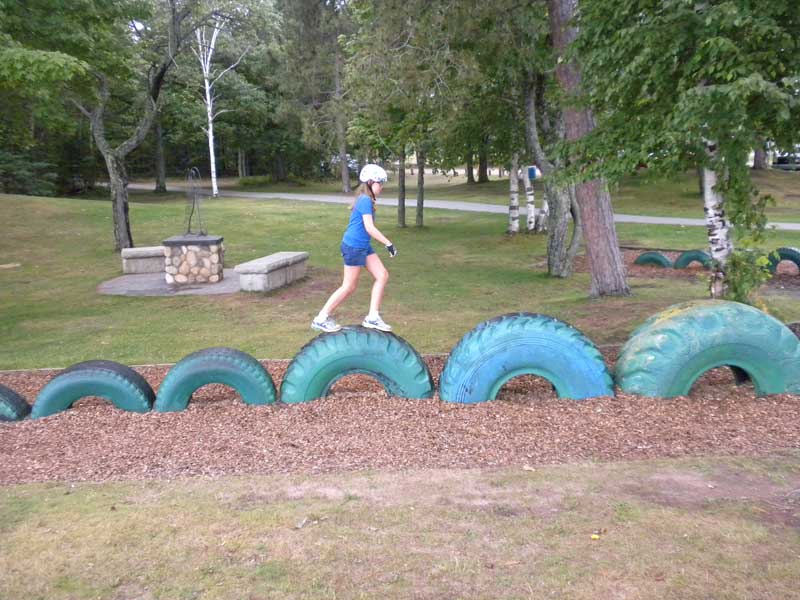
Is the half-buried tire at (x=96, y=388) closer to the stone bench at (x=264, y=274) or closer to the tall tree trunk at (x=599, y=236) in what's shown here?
the stone bench at (x=264, y=274)

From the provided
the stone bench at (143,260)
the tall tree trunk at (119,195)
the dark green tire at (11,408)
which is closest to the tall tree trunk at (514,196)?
the stone bench at (143,260)

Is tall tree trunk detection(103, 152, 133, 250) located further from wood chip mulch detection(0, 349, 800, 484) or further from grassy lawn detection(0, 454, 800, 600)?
grassy lawn detection(0, 454, 800, 600)

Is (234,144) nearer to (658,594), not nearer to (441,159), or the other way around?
(441,159)

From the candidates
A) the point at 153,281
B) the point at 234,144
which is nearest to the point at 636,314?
the point at 153,281

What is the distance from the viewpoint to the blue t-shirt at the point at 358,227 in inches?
261

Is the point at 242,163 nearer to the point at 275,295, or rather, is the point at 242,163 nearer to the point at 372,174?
the point at 275,295

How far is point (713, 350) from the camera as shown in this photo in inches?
211

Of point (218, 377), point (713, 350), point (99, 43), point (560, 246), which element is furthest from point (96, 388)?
point (99, 43)

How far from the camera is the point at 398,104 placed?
464 inches

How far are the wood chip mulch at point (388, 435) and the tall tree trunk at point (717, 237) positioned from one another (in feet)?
3.86

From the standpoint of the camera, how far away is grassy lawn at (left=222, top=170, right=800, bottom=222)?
29.7 metres

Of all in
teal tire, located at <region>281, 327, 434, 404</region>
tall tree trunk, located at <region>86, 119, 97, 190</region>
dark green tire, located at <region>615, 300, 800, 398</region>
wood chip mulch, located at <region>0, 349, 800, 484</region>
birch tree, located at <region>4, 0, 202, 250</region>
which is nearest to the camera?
wood chip mulch, located at <region>0, 349, 800, 484</region>

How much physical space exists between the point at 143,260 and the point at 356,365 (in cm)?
1257

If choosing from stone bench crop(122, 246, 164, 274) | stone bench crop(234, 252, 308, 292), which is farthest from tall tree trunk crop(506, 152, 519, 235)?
stone bench crop(122, 246, 164, 274)
